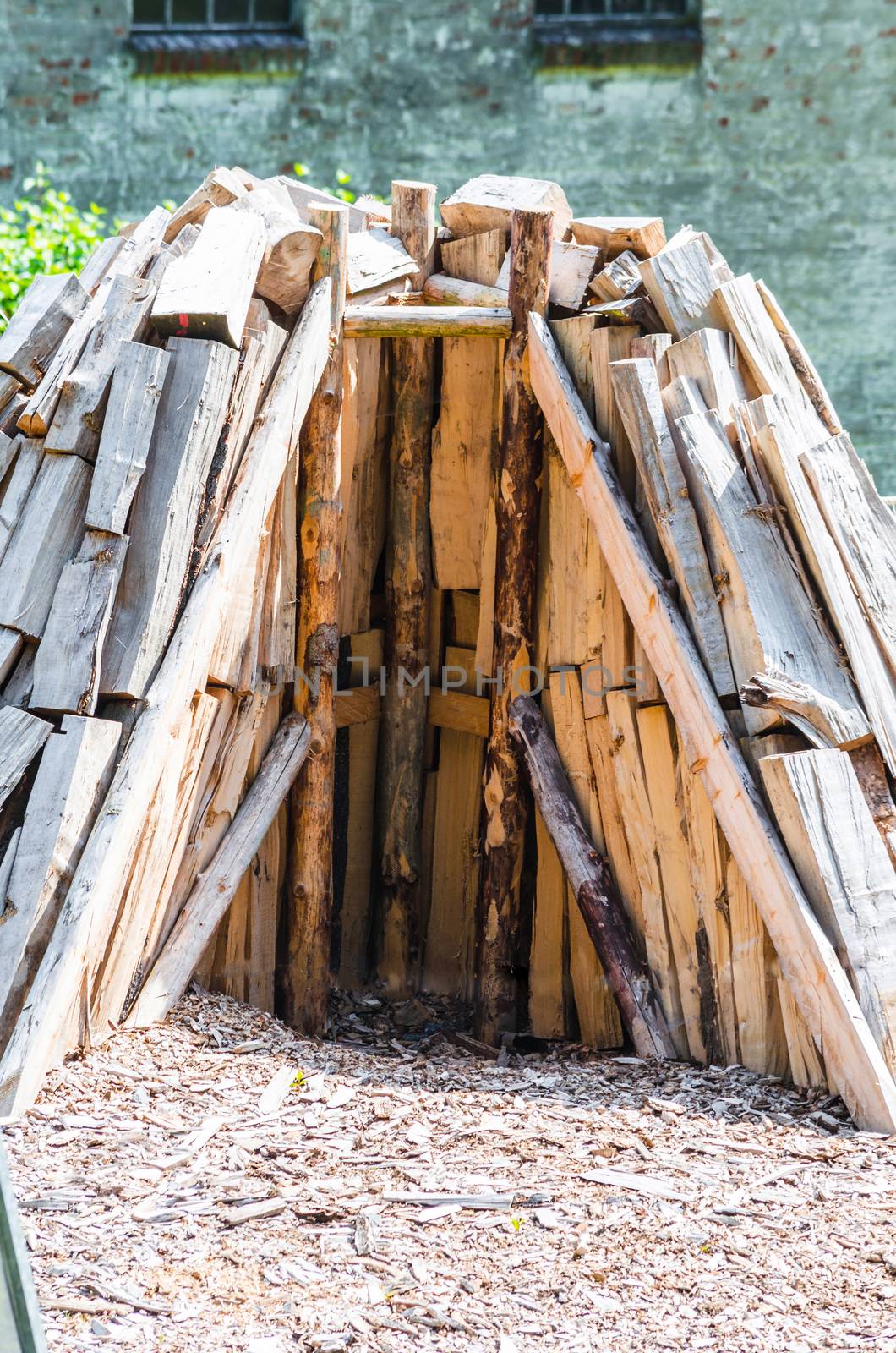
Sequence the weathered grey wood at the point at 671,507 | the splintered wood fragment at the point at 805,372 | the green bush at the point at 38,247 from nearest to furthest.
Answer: the weathered grey wood at the point at 671,507 < the splintered wood fragment at the point at 805,372 < the green bush at the point at 38,247

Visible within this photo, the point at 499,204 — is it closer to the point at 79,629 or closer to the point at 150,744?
the point at 79,629

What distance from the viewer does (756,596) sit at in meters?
4.18

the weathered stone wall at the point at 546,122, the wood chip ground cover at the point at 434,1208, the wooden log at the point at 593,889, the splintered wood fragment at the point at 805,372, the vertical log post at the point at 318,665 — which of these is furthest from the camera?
the weathered stone wall at the point at 546,122

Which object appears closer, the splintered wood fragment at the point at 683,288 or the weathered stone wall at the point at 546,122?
the splintered wood fragment at the point at 683,288

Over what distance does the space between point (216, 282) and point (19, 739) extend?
160 centimetres

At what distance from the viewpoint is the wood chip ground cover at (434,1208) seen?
274 centimetres

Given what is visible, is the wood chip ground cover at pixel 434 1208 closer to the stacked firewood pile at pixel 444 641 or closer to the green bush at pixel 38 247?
the stacked firewood pile at pixel 444 641

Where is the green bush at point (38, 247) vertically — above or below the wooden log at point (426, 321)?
above

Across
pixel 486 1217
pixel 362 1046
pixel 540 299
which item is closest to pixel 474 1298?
pixel 486 1217

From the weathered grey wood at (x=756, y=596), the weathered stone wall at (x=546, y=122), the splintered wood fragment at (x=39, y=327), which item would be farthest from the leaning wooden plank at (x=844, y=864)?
the weathered stone wall at (x=546, y=122)

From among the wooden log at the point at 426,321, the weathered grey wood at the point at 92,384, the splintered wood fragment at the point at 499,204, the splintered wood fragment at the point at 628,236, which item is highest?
the splintered wood fragment at the point at 499,204

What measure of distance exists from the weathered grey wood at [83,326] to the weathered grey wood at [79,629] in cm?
42

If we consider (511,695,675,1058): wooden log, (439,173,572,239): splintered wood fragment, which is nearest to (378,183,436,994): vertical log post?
(439,173,572,239): splintered wood fragment

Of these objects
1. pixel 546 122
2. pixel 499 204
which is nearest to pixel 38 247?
pixel 499 204
